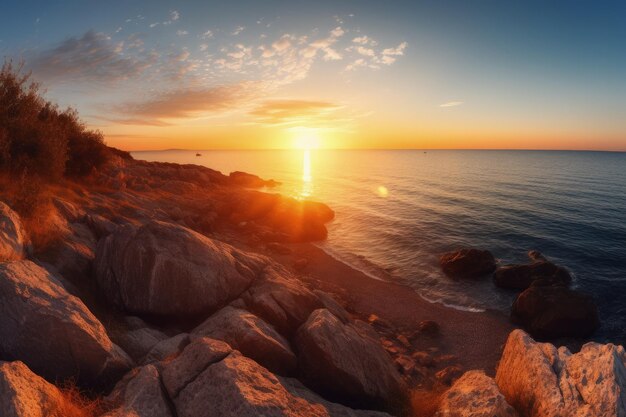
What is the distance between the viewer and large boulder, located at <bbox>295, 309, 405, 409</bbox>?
12461 millimetres

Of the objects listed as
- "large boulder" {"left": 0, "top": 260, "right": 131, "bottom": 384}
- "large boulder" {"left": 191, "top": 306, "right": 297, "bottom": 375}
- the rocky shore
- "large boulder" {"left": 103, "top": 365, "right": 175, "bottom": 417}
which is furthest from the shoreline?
"large boulder" {"left": 0, "top": 260, "right": 131, "bottom": 384}

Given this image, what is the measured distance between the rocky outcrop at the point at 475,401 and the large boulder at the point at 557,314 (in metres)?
13.4

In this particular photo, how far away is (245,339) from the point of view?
1216 centimetres

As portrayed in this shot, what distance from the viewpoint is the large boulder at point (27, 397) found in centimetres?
668

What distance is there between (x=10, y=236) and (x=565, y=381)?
19326 mm

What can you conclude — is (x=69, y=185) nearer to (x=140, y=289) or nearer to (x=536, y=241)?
(x=140, y=289)

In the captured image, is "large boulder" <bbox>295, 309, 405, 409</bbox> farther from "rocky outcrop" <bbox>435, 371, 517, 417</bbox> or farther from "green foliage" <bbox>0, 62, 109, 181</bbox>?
"green foliage" <bbox>0, 62, 109, 181</bbox>

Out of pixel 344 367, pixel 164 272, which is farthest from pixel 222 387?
pixel 164 272

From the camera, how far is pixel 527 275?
29.6 meters

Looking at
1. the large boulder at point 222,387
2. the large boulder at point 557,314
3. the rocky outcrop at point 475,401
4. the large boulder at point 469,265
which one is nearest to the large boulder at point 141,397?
the large boulder at point 222,387

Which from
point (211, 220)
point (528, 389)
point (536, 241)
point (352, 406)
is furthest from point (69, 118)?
point (536, 241)

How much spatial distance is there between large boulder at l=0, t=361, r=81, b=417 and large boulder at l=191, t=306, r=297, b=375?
5.05m

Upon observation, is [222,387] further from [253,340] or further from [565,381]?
[565,381]

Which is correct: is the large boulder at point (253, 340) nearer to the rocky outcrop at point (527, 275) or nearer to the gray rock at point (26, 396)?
the gray rock at point (26, 396)
